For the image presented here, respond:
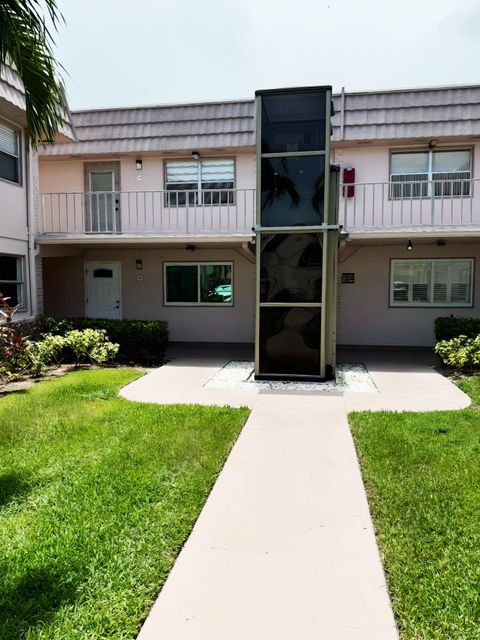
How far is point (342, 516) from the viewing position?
3775mm

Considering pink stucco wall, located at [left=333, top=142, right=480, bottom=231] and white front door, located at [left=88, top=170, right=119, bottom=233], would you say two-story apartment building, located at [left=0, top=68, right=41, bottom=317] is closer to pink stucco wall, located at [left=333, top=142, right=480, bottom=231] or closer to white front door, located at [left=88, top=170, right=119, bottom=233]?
white front door, located at [left=88, top=170, right=119, bottom=233]

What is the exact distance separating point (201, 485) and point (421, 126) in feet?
33.5

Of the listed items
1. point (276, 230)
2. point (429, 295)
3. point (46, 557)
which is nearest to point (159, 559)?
point (46, 557)

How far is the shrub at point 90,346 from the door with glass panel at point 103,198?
3.41 metres

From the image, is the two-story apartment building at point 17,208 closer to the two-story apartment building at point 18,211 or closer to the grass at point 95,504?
the two-story apartment building at point 18,211

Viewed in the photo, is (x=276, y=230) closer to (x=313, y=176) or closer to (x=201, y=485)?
(x=313, y=176)

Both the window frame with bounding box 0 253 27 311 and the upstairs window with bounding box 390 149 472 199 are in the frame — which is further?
the upstairs window with bounding box 390 149 472 199

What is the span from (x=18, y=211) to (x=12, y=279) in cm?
146

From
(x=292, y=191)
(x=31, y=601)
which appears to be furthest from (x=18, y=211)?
(x=31, y=601)

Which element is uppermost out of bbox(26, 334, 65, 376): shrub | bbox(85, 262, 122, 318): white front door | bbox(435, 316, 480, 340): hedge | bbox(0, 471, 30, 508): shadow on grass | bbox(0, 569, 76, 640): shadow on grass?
bbox(85, 262, 122, 318): white front door

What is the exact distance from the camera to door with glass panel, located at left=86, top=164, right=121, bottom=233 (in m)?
12.8

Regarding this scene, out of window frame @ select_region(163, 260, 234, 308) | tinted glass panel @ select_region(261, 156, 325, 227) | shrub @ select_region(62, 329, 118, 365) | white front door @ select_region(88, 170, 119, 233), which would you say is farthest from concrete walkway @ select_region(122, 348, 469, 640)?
white front door @ select_region(88, 170, 119, 233)

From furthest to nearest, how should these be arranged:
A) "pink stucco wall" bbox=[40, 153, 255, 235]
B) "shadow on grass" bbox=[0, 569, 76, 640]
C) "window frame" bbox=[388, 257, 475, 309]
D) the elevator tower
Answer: "pink stucco wall" bbox=[40, 153, 255, 235], "window frame" bbox=[388, 257, 475, 309], the elevator tower, "shadow on grass" bbox=[0, 569, 76, 640]

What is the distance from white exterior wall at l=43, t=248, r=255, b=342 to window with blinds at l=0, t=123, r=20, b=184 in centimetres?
340
